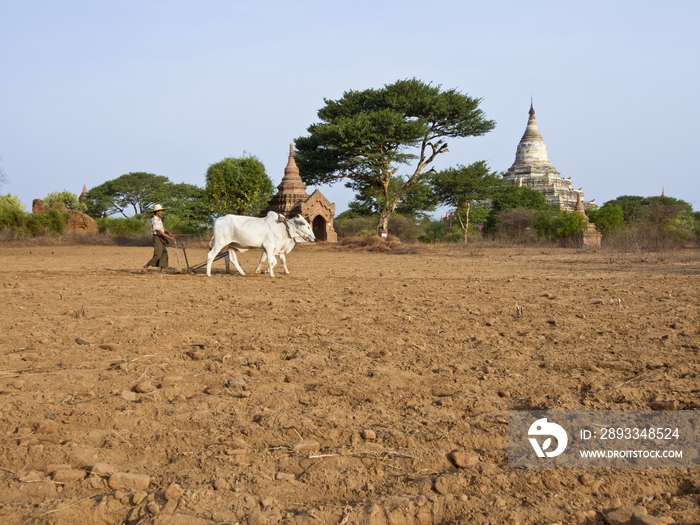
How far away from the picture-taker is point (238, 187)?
82.4ft

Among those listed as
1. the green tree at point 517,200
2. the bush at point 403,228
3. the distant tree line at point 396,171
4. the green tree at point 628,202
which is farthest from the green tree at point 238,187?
the green tree at point 628,202

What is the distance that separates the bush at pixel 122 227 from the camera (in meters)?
30.2

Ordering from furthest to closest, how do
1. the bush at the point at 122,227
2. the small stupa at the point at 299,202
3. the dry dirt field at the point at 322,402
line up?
the bush at the point at 122,227 < the small stupa at the point at 299,202 < the dry dirt field at the point at 322,402

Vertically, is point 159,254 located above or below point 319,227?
below

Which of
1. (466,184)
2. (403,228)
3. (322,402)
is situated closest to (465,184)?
(466,184)

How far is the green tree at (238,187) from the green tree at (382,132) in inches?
130

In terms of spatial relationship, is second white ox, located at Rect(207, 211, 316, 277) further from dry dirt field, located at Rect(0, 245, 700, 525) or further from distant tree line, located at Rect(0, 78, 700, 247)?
distant tree line, located at Rect(0, 78, 700, 247)

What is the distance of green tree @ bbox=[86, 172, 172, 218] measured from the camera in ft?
151

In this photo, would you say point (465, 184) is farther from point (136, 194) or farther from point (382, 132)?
point (136, 194)

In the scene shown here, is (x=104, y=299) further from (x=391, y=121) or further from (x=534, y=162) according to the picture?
(x=534, y=162)

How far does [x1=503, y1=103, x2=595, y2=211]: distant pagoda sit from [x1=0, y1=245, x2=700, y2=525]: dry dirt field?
47.0 m

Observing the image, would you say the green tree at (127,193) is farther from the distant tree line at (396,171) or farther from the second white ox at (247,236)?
the second white ox at (247,236)

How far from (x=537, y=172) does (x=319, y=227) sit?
→ 110ft

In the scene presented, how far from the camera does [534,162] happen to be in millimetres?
58688
